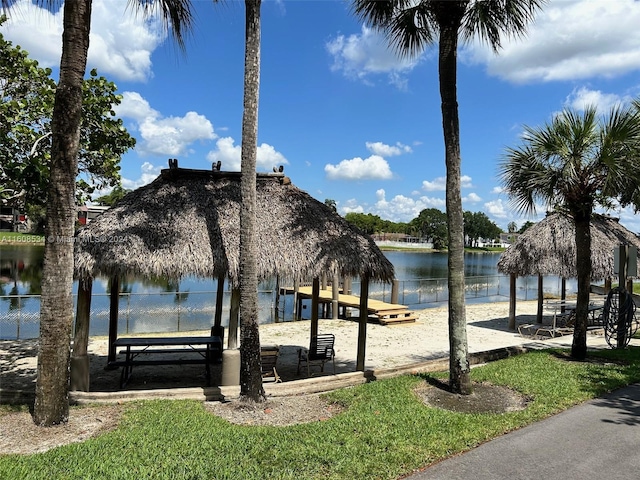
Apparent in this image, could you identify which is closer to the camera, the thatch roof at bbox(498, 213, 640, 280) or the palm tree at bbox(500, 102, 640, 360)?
the palm tree at bbox(500, 102, 640, 360)

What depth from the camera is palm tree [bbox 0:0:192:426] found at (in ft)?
19.9

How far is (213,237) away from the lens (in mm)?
8555

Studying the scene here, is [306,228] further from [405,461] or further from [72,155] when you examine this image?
[405,461]

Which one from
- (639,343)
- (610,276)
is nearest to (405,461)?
(639,343)

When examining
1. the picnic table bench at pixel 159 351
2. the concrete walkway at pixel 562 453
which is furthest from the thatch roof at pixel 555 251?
the picnic table bench at pixel 159 351

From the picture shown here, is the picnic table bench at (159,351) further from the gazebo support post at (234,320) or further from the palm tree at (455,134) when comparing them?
the palm tree at (455,134)

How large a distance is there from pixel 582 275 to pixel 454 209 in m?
4.36

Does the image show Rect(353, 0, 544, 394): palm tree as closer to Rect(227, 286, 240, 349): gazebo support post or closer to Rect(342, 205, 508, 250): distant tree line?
Rect(227, 286, 240, 349): gazebo support post

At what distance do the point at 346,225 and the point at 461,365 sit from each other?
353cm

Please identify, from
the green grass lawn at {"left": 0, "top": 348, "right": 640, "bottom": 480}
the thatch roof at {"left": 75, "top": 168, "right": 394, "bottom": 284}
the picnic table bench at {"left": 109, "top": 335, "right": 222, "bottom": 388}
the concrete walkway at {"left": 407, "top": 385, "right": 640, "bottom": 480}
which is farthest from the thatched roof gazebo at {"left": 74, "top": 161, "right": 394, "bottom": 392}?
the concrete walkway at {"left": 407, "top": 385, "right": 640, "bottom": 480}

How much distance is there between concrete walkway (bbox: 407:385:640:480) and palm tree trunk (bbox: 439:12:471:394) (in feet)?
5.41

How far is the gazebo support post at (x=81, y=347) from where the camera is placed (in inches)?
302

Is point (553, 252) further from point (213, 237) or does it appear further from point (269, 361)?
point (213, 237)

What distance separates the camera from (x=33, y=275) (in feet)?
113
